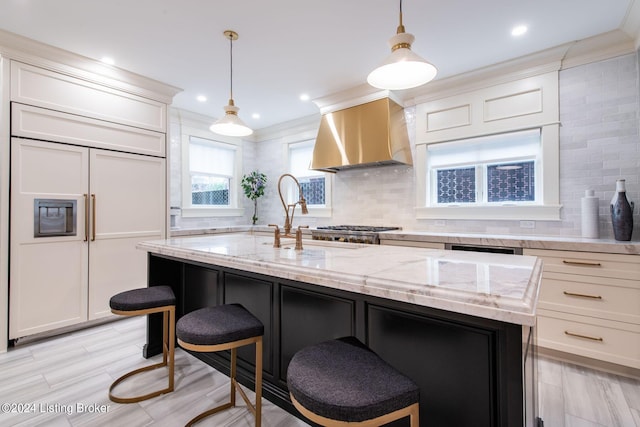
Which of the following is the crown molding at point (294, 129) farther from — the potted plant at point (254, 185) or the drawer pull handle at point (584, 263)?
the drawer pull handle at point (584, 263)

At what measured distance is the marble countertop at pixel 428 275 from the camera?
872mm

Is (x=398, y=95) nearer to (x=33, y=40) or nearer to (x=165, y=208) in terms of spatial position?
(x=165, y=208)

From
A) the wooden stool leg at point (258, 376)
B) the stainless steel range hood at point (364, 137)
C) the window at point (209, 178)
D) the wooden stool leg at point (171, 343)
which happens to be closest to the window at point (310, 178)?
the stainless steel range hood at point (364, 137)

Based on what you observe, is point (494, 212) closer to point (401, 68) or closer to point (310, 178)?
point (401, 68)

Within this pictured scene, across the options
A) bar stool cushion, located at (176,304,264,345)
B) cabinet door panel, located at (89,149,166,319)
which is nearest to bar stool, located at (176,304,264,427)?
bar stool cushion, located at (176,304,264,345)

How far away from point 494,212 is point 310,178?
9.26 ft

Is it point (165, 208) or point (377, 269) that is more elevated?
point (165, 208)

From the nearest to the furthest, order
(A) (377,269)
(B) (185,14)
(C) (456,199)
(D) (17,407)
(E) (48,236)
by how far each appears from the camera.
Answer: (A) (377,269), (D) (17,407), (B) (185,14), (E) (48,236), (C) (456,199)

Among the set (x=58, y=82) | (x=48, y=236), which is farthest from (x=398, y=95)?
(x=48, y=236)

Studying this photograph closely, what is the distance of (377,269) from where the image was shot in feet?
4.09

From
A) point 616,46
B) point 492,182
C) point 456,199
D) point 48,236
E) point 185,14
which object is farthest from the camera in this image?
point 456,199

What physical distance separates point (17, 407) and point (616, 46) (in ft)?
17.5

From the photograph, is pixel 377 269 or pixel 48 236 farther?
pixel 48 236

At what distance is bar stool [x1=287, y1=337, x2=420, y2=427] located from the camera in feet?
2.79
